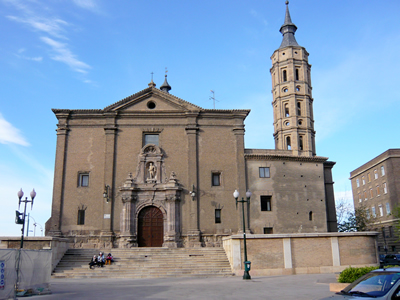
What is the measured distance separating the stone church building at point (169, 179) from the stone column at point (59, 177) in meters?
0.08

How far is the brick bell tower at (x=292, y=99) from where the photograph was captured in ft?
121

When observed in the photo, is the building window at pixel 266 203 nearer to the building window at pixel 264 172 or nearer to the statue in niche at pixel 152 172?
the building window at pixel 264 172

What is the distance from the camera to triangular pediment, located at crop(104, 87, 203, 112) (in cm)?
3428

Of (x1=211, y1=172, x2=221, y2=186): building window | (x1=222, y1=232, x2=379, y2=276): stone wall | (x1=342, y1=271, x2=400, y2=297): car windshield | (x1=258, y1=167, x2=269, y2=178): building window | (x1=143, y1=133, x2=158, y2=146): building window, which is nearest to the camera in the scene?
(x1=342, y1=271, x2=400, y2=297): car windshield

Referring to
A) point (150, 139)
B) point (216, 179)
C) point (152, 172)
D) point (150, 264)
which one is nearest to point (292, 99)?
point (216, 179)

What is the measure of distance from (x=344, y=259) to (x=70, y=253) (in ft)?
61.7

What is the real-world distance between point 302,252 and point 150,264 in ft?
32.6

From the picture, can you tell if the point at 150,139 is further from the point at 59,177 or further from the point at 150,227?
the point at 59,177

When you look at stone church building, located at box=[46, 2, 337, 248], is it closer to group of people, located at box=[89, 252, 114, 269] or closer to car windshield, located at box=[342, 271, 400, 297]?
group of people, located at box=[89, 252, 114, 269]

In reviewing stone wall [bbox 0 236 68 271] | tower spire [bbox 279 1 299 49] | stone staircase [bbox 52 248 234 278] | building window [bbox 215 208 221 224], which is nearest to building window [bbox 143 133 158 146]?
building window [bbox 215 208 221 224]

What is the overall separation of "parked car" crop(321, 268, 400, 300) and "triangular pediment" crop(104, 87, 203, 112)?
26330mm

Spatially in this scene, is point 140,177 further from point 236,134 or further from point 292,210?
point 292,210

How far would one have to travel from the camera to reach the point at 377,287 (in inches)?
344

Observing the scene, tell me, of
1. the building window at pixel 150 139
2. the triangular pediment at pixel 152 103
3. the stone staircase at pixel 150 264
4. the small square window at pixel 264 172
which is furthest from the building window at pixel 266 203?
the building window at pixel 150 139
